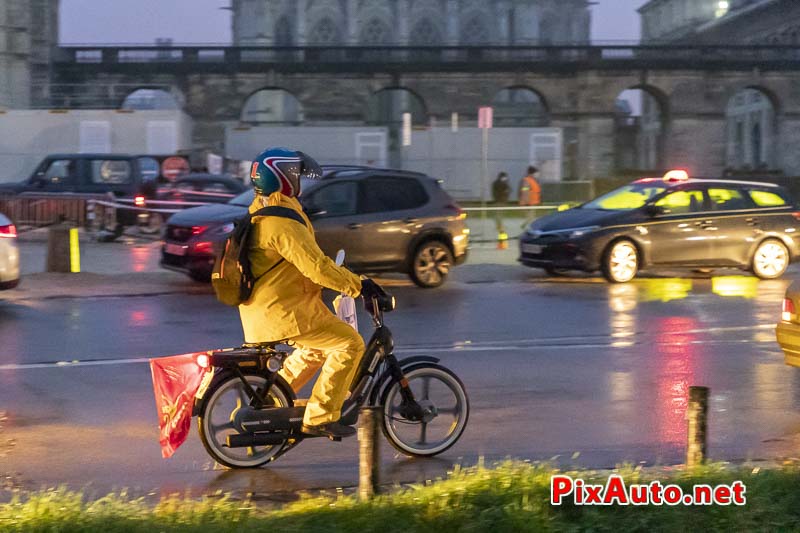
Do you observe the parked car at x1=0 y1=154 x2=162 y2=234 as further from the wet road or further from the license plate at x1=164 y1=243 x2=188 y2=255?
the wet road

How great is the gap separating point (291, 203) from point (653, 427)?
3.13 metres

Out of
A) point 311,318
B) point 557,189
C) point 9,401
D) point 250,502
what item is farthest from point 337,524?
point 557,189

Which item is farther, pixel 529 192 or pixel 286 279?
pixel 529 192

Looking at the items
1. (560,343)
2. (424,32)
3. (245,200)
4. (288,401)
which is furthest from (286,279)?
(424,32)

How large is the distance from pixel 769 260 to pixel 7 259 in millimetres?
11168

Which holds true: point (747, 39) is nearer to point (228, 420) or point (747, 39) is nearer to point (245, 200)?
point (245, 200)

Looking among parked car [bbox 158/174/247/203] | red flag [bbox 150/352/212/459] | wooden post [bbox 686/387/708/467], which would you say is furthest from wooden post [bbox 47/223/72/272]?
wooden post [bbox 686/387/708/467]

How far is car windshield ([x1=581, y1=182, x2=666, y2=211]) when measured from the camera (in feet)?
60.3

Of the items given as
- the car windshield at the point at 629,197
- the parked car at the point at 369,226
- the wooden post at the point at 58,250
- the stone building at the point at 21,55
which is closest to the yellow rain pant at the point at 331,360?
the parked car at the point at 369,226

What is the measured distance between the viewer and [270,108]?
81312 millimetres

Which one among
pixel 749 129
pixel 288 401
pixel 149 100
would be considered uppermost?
pixel 149 100

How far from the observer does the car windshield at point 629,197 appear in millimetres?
18375

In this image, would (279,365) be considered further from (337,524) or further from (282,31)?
(282,31)

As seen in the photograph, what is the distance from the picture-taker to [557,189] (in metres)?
37.7
